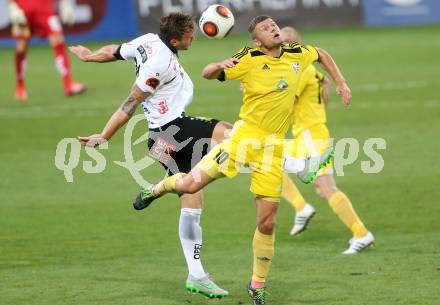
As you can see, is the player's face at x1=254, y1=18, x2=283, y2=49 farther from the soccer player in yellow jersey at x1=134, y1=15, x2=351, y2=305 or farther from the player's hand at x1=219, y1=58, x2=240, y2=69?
the player's hand at x1=219, y1=58, x2=240, y2=69

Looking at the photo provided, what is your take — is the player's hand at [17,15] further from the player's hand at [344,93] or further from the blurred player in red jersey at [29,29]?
the player's hand at [344,93]

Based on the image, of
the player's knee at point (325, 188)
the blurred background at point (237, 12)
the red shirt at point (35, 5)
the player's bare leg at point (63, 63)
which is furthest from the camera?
the blurred background at point (237, 12)

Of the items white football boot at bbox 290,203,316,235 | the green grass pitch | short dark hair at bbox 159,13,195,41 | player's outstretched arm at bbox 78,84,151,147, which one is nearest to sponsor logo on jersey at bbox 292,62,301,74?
short dark hair at bbox 159,13,195,41

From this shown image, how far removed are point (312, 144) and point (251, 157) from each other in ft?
8.17

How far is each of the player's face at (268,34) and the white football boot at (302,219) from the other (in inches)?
127

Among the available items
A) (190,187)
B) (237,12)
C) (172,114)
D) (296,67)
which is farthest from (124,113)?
(237,12)

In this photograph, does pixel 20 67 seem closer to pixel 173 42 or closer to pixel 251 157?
pixel 173 42

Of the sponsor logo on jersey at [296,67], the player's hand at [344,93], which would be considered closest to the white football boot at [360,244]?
the player's hand at [344,93]

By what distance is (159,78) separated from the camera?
352 inches

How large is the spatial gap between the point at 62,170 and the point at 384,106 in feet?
23.2

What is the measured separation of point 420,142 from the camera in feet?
52.4

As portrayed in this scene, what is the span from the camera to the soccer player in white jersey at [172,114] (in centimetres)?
894

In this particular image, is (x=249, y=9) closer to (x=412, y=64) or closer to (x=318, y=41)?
(x=318, y=41)

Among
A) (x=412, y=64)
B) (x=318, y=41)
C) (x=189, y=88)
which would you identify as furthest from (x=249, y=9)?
(x=189, y=88)
